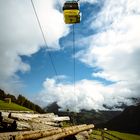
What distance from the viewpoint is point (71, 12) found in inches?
613

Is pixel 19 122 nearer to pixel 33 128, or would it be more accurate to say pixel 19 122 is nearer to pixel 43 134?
pixel 33 128

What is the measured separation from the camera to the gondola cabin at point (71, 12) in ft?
49.8

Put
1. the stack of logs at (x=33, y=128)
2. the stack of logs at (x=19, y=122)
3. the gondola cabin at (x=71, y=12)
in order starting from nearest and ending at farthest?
the stack of logs at (x=33, y=128) < the stack of logs at (x=19, y=122) < the gondola cabin at (x=71, y=12)

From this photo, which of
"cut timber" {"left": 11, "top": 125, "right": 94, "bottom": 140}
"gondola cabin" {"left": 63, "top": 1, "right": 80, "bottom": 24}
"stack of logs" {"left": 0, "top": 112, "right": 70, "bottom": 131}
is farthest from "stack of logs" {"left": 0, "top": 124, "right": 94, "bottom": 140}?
"gondola cabin" {"left": 63, "top": 1, "right": 80, "bottom": 24}

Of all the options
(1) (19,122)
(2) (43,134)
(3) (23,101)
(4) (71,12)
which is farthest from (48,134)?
(3) (23,101)

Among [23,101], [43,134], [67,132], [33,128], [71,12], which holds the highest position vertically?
[23,101]

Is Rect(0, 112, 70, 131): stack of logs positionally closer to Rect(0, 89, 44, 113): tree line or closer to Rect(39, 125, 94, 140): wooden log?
Rect(39, 125, 94, 140): wooden log

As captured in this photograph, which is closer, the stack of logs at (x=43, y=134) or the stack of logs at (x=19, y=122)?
the stack of logs at (x=43, y=134)

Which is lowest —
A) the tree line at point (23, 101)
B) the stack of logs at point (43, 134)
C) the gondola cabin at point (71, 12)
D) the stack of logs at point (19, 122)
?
the stack of logs at point (43, 134)

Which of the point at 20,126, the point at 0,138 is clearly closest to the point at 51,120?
the point at 20,126

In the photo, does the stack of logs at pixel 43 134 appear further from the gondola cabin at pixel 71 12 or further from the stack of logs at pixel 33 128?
the gondola cabin at pixel 71 12

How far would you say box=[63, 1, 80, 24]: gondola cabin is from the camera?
597 inches

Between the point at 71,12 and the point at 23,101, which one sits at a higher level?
the point at 23,101

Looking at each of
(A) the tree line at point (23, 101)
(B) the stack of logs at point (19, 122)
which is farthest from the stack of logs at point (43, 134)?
(A) the tree line at point (23, 101)
